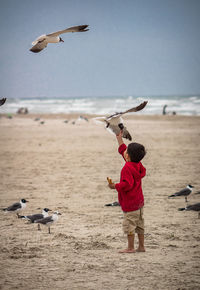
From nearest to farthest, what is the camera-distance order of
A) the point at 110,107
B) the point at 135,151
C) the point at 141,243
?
the point at 135,151 → the point at 141,243 → the point at 110,107

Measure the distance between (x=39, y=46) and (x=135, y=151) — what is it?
5.72 ft

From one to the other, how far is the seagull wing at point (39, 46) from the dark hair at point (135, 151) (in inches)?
64.1

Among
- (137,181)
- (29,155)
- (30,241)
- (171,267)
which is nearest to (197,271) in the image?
(171,267)

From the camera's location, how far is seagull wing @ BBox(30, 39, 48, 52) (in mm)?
4924

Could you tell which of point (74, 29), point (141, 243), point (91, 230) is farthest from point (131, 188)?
point (74, 29)

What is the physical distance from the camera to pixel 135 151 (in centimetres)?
449

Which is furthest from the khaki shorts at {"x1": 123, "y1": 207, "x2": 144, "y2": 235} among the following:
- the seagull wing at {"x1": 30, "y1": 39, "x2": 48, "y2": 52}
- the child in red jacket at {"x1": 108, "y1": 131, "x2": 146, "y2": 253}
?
the seagull wing at {"x1": 30, "y1": 39, "x2": 48, "y2": 52}

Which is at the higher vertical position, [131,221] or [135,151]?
[135,151]

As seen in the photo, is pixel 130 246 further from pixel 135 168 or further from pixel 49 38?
pixel 49 38

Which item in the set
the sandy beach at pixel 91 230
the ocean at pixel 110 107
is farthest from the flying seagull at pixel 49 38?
the ocean at pixel 110 107

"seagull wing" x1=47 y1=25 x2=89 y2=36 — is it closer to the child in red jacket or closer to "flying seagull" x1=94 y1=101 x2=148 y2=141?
"flying seagull" x1=94 y1=101 x2=148 y2=141

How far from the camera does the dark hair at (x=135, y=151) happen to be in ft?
14.7

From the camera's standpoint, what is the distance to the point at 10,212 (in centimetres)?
641

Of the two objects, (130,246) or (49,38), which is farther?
(49,38)
